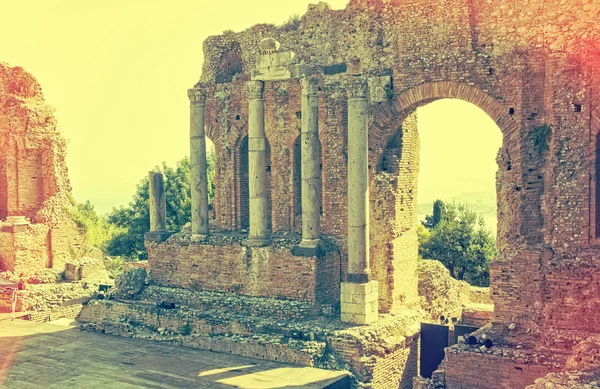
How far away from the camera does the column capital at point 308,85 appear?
2064cm

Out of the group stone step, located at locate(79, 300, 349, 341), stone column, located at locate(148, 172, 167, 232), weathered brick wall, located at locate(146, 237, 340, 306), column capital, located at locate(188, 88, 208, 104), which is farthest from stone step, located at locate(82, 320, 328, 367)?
column capital, located at locate(188, 88, 208, 104)

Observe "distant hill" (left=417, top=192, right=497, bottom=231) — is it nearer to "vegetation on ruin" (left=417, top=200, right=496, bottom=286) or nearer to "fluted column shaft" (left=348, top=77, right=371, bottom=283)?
"vegetation on ruin" (left=417, top=200, right=496, bottom=286)

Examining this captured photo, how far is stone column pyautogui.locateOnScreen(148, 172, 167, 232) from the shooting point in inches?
964

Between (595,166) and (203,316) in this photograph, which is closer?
(595,166)

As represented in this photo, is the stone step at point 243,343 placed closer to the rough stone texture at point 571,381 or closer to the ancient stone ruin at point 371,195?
the ancient stone ruin at point 371,195

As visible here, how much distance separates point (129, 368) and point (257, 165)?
6.26m

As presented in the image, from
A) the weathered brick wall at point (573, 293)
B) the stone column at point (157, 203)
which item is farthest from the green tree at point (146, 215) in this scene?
the weathered brick wall at point (573, 293)

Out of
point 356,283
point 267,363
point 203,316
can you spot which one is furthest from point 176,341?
point 356,283

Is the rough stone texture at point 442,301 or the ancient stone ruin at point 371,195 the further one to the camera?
the rough stone texture at point 442,301

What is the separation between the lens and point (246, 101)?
23594mm

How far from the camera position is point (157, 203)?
24.8 metres

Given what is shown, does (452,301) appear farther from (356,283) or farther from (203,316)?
(203,316)

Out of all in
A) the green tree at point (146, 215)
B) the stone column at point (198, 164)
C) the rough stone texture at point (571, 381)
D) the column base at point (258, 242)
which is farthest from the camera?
the green tree at point (146, 215)

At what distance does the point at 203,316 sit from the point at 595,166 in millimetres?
10076
